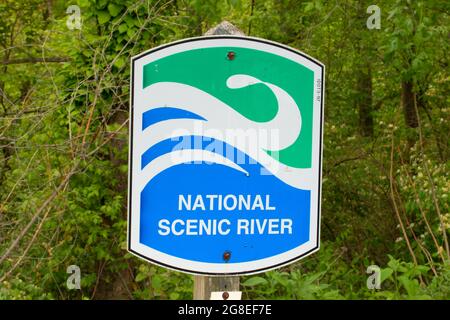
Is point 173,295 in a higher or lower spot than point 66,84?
lower

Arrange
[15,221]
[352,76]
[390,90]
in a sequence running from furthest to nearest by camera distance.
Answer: [390,90]
[352,76]
[15,221]

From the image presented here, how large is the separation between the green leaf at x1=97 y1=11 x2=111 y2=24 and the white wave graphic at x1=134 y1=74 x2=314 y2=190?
5.05 metres

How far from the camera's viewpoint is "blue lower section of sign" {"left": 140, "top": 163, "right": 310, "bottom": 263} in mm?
2727

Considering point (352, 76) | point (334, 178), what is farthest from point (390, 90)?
point (334, 178)

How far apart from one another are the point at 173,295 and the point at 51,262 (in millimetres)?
1709

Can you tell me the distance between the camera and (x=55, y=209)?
662 cm

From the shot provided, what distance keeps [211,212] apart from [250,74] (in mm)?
474

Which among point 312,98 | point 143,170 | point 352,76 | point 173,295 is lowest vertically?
point 173,295

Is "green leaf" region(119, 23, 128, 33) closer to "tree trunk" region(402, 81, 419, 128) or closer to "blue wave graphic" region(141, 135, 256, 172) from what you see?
"tree trunk" region(402, 81, 419, 128)

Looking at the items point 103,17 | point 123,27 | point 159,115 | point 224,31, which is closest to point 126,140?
point 123,27

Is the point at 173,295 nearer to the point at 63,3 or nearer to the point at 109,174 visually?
the point at 109,174
